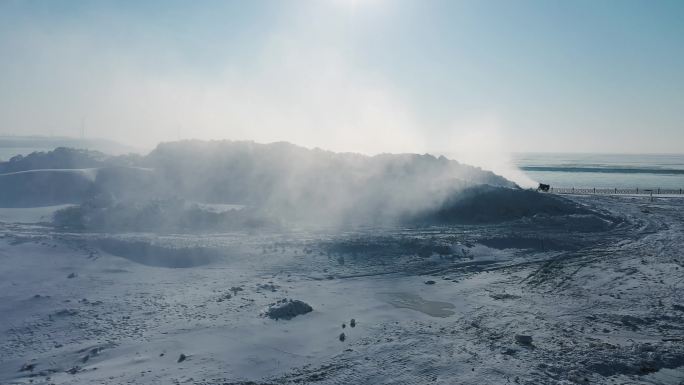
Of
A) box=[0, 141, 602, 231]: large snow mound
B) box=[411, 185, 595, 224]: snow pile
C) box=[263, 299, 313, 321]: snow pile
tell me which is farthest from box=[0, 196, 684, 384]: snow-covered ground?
box=[411, 185, 595, 224]: snow pile


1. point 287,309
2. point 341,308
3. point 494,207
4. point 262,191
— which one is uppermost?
point 262,191

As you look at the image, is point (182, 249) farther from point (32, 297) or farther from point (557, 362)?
point (557, 362)

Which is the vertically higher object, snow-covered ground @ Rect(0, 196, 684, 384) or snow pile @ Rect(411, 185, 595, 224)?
snow pile @ Rect(411, 185, 595, 224)

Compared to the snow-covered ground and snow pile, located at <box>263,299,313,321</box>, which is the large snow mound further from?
snow pile, located at <box>263,299,313,321</box>

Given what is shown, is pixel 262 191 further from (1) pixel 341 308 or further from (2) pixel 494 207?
(1) pixel 341 308

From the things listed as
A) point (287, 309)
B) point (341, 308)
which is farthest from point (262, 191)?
point (287, 309)

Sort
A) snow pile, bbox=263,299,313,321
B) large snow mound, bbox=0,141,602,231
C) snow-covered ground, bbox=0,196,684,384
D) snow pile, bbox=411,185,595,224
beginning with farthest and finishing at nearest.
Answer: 1. snow pile, bbox=411,185,595,224
2. large snow mound, bbox=0,141,602,231
3. snow pile, bbox=263,299,313,321
4. snow-covered ground, bbox=0,196,684,384
